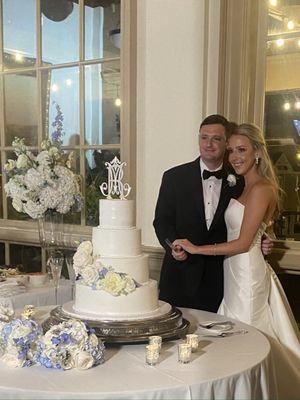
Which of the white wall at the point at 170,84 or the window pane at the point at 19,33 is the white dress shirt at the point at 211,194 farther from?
the window pane at the point at 19,33

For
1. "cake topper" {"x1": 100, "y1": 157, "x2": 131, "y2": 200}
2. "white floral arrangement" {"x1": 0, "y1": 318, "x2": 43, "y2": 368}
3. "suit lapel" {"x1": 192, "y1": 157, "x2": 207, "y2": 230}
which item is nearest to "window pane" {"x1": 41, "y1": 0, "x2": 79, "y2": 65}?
"suit lapel" {"x1": 192, "y1": 157, "x2": 207, "y2": 230}

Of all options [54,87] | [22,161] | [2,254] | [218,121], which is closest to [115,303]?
[22,161]

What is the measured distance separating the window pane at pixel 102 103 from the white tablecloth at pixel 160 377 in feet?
8.13

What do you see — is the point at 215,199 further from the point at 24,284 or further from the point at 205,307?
the point at 24,284

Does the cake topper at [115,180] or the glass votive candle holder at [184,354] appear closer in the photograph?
the glass votive candle holder at [184,354]

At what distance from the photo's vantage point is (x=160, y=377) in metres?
1.63

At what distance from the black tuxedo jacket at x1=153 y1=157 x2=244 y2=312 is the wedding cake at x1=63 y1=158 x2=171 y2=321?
3.17 ft

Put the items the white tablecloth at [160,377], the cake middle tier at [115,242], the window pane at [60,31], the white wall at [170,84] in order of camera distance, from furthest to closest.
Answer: the window pane at [60,31] → the white wall at [170,84] → the cake middle tier at [115,242] → the white tablecloth at [160,377]

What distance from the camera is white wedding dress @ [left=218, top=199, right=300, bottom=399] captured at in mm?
2688

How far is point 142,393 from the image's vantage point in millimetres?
1529

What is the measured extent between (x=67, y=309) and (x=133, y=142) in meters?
1.87

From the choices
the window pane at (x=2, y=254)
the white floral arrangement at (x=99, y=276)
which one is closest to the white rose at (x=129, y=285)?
the white floral arrangement at (x=99, y=276)

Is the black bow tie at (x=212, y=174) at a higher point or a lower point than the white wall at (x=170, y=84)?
lower

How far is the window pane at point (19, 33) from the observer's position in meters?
4.67
